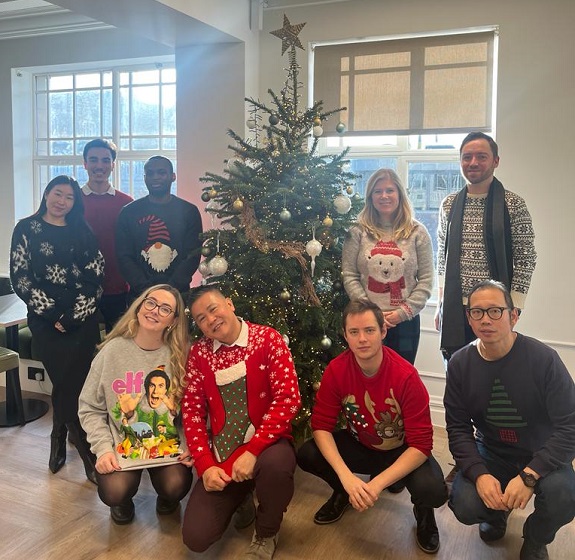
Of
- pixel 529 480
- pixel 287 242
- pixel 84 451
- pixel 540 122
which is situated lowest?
pixel 84 451

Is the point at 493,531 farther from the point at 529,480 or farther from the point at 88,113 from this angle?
the point at 88,113

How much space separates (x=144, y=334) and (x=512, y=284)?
62.0 inches

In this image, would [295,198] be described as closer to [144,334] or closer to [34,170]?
[144,334]

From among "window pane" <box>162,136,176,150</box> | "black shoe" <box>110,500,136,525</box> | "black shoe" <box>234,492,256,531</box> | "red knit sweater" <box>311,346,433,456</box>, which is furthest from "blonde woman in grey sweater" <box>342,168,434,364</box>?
"window pane" <box>162,136,176,150</box>

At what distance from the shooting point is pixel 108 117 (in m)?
4.94

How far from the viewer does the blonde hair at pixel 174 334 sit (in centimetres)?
225

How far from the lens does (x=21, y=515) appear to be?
2.38m

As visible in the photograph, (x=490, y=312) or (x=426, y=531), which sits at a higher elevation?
(x=490, y=312)

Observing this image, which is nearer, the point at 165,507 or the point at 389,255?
the point at 165,507

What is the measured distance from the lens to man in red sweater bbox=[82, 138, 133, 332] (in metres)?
3.18

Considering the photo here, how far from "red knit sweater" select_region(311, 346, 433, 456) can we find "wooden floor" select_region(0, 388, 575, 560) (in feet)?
1.26

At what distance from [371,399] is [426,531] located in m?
0.55

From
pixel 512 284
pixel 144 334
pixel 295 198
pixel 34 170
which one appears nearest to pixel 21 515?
pixel 144 334

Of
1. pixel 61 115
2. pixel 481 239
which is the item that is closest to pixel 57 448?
pixel 481 239
